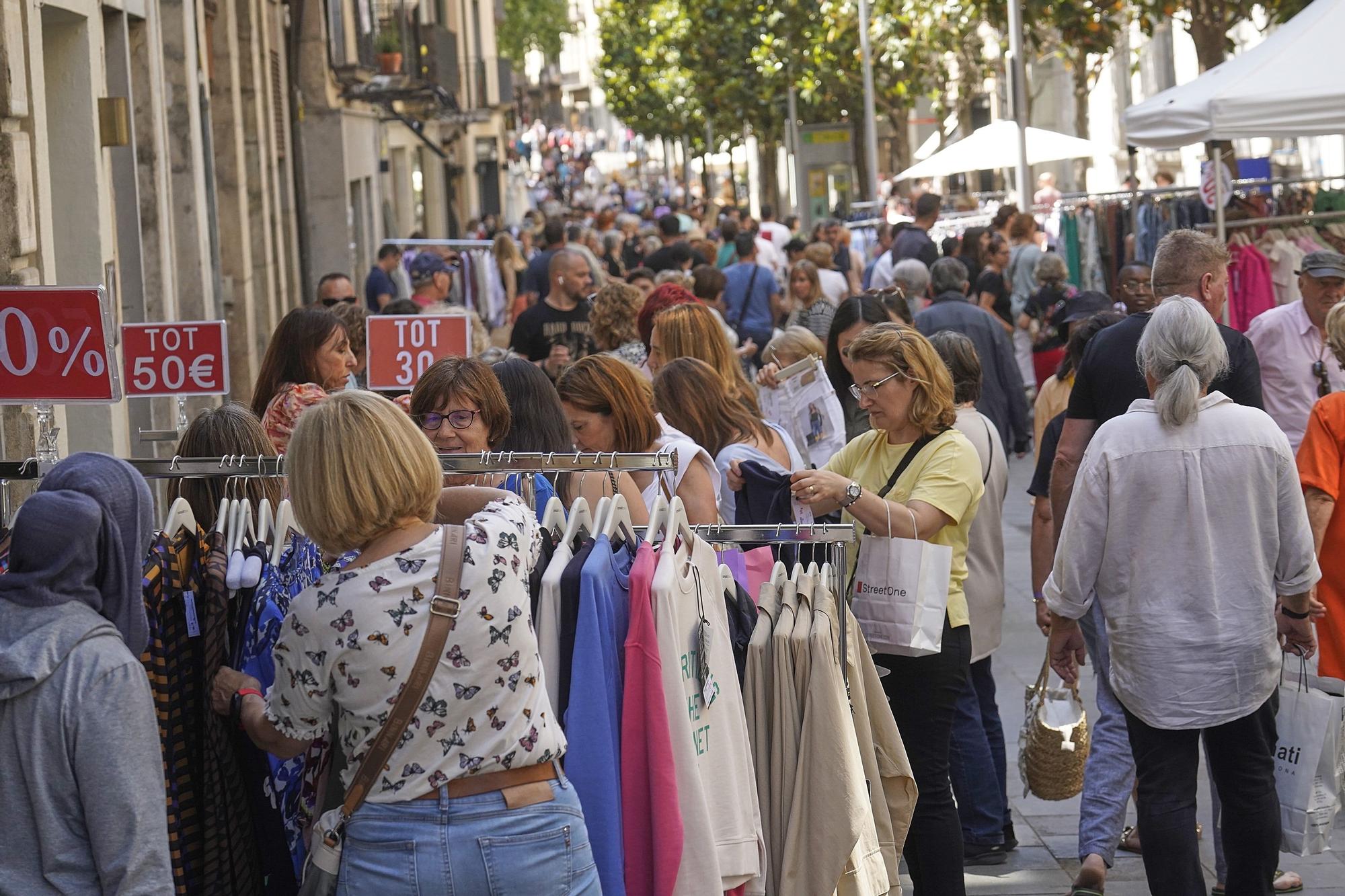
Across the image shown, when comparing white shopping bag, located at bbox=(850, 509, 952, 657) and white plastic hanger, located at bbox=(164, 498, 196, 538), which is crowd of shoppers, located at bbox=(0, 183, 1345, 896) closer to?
white shopping bag, located at bbox=(850, 509, 952, 657)

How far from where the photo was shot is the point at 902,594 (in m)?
4.58

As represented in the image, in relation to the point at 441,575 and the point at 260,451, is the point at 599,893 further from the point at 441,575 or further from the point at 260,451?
the point at 260,451

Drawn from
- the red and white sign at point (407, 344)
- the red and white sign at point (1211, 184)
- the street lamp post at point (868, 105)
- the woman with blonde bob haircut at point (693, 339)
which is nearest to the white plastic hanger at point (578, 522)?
the woman with blonde bob haircut at point (693, 339)

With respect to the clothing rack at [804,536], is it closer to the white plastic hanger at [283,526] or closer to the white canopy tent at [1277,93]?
the white plastic hanger at [283,526]

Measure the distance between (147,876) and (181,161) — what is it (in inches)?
367

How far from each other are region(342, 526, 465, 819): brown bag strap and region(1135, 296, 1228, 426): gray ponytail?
90.8 inches

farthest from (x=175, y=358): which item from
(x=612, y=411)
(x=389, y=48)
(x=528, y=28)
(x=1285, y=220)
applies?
(x=528, y=28)

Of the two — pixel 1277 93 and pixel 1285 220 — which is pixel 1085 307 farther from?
pixel 1285 220

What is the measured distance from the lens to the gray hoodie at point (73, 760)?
2.87 meters

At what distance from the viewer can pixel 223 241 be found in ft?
44.3

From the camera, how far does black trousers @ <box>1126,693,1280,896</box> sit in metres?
4.75

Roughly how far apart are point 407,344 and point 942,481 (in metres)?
2.95

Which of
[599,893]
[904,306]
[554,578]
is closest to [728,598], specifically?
[554,578]

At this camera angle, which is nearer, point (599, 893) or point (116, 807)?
point (116, 807)
